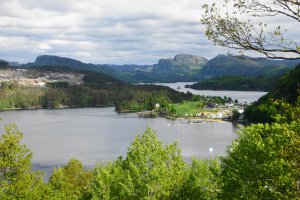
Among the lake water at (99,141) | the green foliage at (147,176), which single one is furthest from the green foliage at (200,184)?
the lake water at (99,141)

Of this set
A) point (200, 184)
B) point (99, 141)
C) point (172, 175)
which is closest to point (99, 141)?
point (99, 141)

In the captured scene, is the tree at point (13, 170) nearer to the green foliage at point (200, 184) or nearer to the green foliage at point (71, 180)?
the green foliage at point (200, 184)

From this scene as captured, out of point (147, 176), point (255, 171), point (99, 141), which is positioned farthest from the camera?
point (99, 141)

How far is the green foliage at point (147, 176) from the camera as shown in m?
29.1

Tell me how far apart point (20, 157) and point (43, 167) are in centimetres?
8185

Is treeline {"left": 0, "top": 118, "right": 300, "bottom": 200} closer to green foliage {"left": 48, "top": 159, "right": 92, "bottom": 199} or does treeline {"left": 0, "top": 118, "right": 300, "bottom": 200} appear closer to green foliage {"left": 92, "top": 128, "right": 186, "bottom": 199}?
green foliage {"left": 92, "top": 128, "right": 186, "bottom": 199}

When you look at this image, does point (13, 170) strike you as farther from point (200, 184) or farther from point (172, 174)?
point (200, 184)

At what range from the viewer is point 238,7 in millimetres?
12477

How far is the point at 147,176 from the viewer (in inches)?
1159

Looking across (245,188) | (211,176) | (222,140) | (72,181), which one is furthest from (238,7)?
(222,140)

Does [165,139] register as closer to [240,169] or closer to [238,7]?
[240,169]

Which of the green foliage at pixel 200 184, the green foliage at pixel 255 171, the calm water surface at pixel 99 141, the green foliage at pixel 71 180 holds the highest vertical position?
the green foliage at pixel 255 171

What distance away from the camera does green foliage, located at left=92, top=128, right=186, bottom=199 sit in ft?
95.6

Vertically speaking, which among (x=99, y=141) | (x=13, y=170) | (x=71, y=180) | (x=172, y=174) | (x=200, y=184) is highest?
(x=13, y=170)
